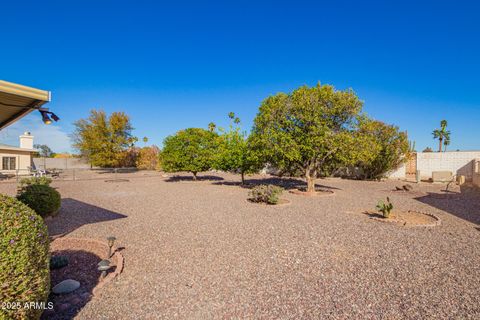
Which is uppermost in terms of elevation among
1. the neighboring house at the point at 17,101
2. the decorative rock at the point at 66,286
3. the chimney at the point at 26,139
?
the chimney at the point at 26,139

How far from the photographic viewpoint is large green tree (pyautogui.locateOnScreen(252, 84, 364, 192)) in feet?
39.0

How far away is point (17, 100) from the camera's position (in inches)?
180

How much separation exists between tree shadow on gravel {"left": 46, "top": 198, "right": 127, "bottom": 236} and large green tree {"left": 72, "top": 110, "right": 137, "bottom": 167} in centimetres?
2105

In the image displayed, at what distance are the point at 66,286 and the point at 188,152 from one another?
1650 centimetres

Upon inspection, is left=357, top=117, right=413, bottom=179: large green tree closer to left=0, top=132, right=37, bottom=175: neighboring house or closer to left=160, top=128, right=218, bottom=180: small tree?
left=160, top=128, right=218, bottom=180: small tree

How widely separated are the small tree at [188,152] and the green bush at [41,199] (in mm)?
11915

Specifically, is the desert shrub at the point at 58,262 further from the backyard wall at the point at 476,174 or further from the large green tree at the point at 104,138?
the large green tree at the point at 104,138

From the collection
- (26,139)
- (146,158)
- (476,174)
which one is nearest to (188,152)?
(146,158)

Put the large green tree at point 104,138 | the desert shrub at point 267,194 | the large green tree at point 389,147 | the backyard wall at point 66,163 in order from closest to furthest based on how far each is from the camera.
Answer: the desert shrub at point 267,194 → the large green tree at point 389,147 → the large green tree at point 104,138 → the backyard wall at point 66,163

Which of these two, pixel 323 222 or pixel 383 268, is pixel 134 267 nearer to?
pixel 383 268

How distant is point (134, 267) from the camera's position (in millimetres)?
4441

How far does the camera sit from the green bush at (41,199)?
713cm

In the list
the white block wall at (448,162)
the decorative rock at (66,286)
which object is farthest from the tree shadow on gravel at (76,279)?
the white block wall at (448,162)

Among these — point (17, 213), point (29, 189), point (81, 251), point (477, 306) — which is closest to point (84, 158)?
point (29, 189)
